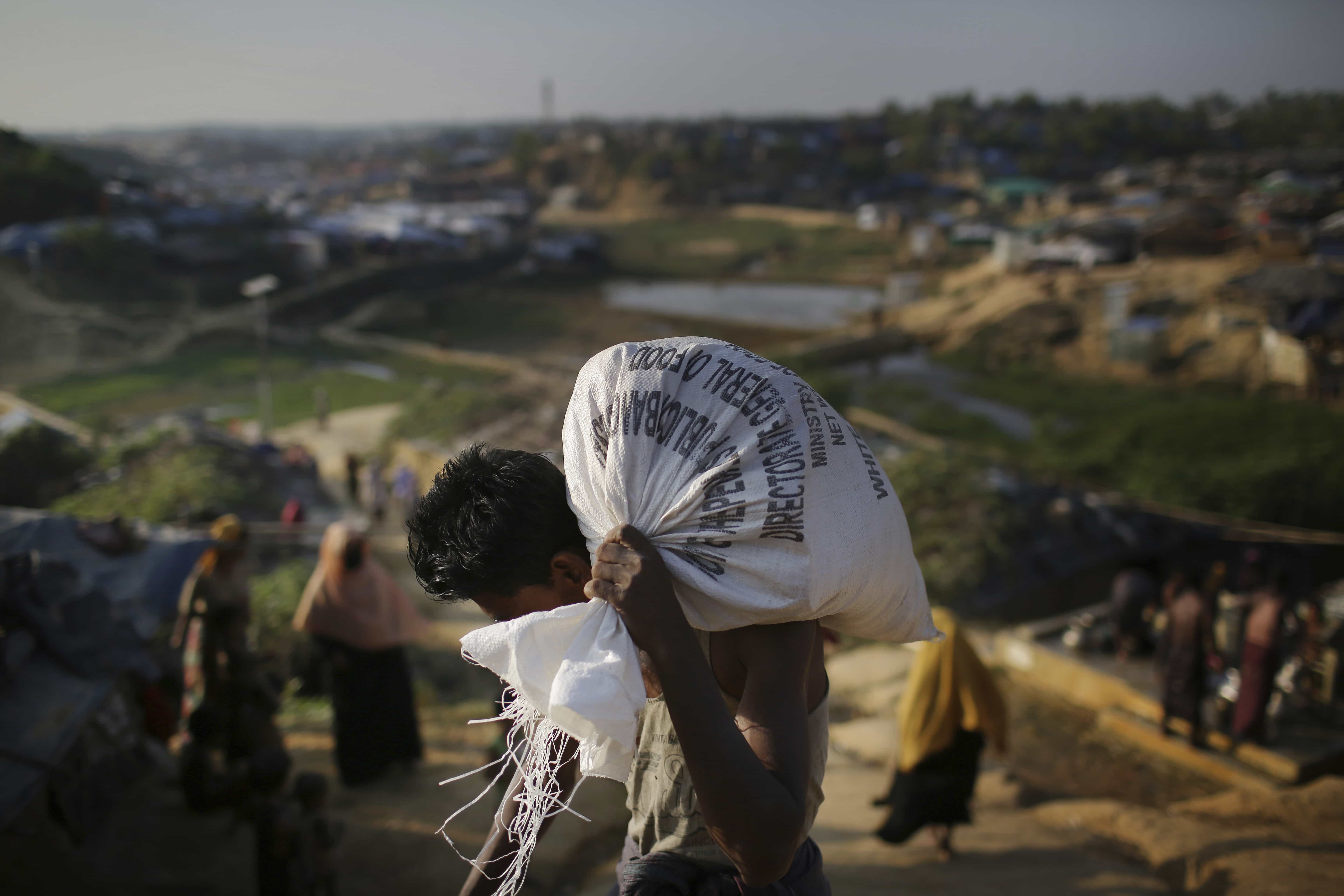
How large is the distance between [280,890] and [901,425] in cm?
1625

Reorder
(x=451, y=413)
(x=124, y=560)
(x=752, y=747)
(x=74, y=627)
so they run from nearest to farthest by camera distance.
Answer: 1. (x=752, y=747)
2. (x=74, y=627)
3. (x=124, y=560)
4. (x=451, y=413)

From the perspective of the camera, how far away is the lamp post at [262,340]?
711 inches

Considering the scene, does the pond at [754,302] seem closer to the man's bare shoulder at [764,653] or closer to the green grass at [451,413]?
the green grass at [451,413]

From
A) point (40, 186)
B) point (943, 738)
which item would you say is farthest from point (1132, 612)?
point (40, 186)

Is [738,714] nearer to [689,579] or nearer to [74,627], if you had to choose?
[689,579]

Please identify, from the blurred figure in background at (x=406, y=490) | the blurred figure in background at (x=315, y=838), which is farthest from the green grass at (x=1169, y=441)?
the blurred figure in background at (x=315, y=838)

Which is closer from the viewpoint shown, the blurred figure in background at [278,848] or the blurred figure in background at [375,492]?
the blurred figure in background at [278,848]

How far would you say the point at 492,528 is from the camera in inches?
50.9

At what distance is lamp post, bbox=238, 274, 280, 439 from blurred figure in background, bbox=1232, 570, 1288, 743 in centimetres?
1502

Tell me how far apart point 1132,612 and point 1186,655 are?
142 cm

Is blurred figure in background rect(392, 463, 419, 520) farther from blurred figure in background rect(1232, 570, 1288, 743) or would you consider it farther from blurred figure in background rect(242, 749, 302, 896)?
blurred figure in background rect(1232, 570, 1288, 743)

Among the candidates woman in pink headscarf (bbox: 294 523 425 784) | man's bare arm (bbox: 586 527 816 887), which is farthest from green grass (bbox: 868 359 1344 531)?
man's bare arm (bbox: 586 527 816 887)

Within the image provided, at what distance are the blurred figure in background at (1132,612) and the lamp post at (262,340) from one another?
1401 centimetres

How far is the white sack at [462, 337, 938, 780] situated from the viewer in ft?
3.80
